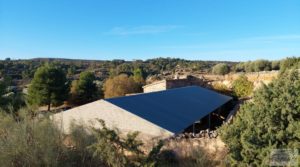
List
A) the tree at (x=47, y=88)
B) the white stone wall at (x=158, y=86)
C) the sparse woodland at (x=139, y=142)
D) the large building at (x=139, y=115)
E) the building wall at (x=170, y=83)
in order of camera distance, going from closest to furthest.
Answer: the sparse woodland at (x=139, y=142) → the large building at (x=139, y=115) → the tree at (x=47, y=88) → the white stone wall at (x=158, y=86) → the building wall at (x=170, y=83)

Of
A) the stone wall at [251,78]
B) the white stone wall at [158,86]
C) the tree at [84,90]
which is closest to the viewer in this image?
the white stone wall at [158,86]

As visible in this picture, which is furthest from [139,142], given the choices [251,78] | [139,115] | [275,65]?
[275,65]

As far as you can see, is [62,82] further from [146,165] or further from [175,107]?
[146,165]

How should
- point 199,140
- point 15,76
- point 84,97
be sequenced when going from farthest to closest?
point 15,76
point 84,97
point 199,140

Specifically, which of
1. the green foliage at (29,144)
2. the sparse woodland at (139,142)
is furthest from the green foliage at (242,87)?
the green foliage at (29,144)

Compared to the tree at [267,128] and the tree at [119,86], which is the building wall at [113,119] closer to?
the tree at [267,128]

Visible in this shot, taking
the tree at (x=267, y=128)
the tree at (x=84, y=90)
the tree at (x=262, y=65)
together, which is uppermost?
the tree at (x=262, y=65)

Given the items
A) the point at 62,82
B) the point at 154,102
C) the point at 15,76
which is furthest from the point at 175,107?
the point at 15,76
